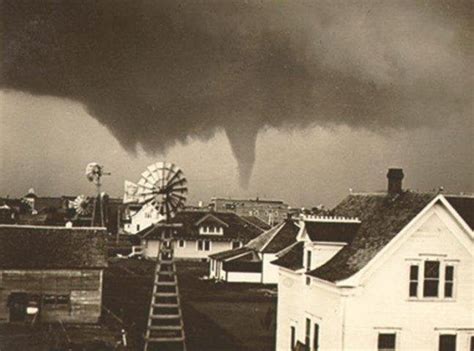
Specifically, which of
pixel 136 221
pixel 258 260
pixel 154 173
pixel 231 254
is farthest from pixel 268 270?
pixel 136 221

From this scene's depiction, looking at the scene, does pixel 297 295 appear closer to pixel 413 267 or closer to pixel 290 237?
pixel 413 267

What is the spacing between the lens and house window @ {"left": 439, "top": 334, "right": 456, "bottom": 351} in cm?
2516

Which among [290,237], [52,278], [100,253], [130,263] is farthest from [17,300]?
[130,263]

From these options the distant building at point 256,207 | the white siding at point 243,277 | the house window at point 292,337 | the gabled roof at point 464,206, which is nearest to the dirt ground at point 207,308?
the white siding at point 243,277

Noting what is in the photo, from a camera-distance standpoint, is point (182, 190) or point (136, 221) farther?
point (136, 221)

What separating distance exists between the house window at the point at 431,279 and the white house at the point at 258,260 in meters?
34.9

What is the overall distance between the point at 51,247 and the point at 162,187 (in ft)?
41.4

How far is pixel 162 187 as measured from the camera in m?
27.8

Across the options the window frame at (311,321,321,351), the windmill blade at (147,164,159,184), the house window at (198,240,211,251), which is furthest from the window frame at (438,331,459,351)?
the house window at (198,240,211,251)

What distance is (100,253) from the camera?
1507 inches

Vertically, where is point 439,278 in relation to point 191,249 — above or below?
above

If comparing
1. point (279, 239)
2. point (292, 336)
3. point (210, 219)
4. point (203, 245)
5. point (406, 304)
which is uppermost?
point (210, 219)

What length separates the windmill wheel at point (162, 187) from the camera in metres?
27.8

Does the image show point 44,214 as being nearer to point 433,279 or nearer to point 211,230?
point 211,230
